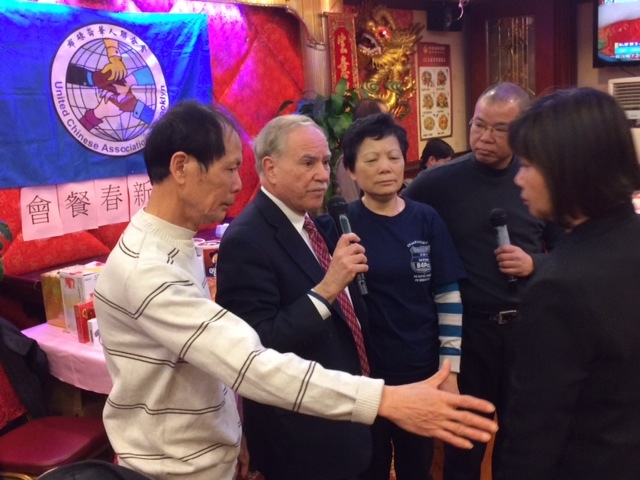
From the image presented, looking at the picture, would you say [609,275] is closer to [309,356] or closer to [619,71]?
[309,356]

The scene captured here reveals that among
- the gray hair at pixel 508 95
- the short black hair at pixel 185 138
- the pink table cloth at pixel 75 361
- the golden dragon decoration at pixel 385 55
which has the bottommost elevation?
the pink table cloth at pixel 75 361

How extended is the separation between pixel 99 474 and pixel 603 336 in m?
0.90

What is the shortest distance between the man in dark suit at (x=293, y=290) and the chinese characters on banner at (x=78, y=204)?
6.47ft

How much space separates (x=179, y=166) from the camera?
1.23m

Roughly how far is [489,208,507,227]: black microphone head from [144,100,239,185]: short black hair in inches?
39.3

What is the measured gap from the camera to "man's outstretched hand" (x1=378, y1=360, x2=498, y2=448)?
3.41ft

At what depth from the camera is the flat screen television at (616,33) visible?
5.51m

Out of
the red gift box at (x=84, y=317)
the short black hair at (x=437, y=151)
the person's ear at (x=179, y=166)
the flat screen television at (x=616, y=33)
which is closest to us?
the person's ear at (x=179, y=166)

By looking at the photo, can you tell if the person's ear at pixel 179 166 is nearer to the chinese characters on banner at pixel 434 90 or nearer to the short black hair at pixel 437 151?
the short black hair at pixel 437 151

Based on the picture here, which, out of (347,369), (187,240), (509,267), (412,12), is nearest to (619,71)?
(412,12)

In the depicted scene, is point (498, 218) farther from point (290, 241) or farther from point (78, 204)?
point (78, 204)

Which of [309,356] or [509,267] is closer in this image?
[309,356]

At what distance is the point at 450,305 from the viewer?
6.27 feet

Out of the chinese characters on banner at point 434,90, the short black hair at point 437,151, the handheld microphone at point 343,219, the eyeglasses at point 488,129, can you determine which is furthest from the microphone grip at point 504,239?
the chinese characters on banner at point 434,90
